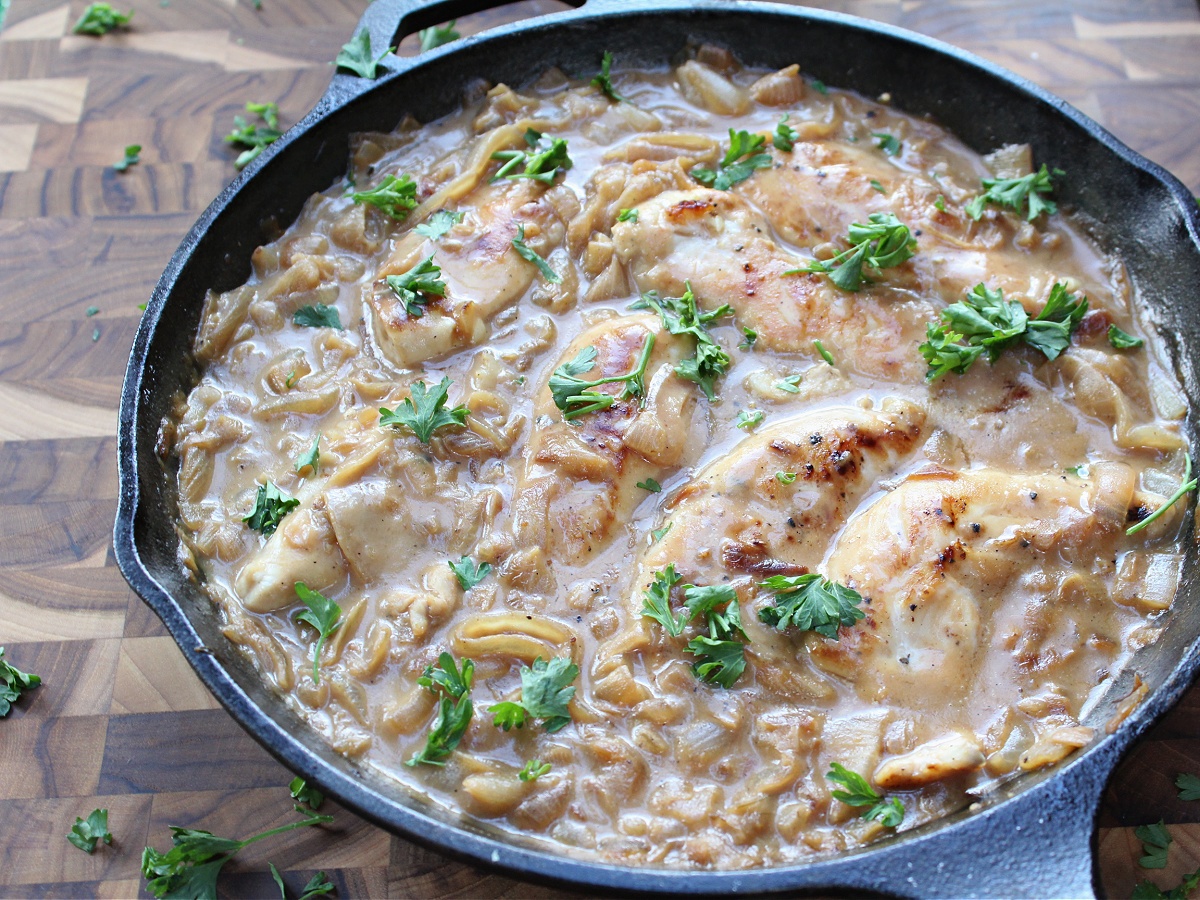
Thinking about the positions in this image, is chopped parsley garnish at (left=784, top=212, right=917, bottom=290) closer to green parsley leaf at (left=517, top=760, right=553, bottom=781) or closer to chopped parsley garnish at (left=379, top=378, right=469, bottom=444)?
chopped parsley garnish at (left=379, top=378, right=469, bottom=444)

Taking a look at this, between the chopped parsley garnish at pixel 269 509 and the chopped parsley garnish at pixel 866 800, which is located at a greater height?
the chopped parsley garnish at pixel 269 509

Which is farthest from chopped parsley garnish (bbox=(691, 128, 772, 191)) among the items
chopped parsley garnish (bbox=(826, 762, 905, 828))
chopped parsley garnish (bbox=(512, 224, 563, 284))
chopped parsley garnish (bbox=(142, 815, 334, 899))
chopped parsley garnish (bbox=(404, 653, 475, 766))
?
chopped parsley garnish (bbox=(142, 815, 334, 899))

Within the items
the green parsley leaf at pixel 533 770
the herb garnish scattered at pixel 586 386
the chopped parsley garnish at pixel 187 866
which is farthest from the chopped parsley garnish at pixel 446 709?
the herb garnish scattered at pixel 586 386

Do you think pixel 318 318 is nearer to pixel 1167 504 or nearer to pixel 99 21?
pixel 99 21

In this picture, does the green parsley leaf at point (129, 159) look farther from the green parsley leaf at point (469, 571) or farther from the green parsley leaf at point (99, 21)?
the green parsley leaf at point (469, 571)

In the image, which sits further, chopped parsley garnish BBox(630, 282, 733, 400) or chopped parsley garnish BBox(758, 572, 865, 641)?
chopped parsley garnish BBox(630, 282, 733, 400)
